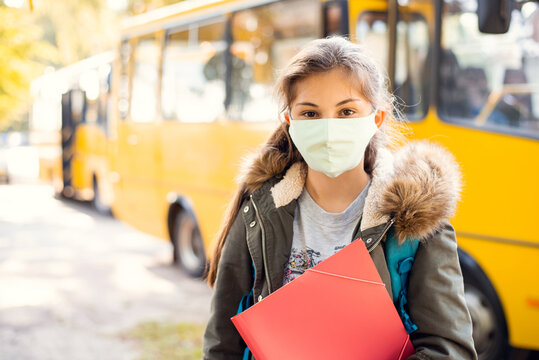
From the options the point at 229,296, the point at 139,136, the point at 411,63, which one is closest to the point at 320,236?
the point at 229,296

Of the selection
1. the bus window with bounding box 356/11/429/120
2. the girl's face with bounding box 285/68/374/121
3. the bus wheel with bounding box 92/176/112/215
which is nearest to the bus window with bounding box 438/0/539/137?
the bus window with bounding box 356/11/429/120

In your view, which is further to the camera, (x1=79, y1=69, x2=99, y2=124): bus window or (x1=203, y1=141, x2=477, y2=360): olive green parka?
(x1=79, y1=69, x2=99, y2=124): bus window

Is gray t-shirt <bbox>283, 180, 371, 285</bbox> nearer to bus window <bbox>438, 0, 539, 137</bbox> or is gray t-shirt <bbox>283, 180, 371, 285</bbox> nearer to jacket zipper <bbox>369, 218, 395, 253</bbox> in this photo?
jacket zipper <bbox>369, 218, 395, 253</bbox>

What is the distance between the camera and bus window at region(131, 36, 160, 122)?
24.6ft

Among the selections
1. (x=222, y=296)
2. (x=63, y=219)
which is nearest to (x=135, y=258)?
(x=63, y=219)

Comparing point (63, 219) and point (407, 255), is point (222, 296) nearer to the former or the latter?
point (407, 255)

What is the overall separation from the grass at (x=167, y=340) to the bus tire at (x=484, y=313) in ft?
6.54

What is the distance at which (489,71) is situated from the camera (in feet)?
14.1

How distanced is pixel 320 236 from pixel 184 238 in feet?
18.6

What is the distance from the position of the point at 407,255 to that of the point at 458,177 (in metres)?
0.32

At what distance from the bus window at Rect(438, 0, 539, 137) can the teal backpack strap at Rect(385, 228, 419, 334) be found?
8.76ft

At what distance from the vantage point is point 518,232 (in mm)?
3807

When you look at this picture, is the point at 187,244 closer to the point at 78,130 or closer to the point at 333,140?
the point at 333,140

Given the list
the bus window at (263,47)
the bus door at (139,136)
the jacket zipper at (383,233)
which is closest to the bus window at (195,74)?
the bus window at (263,47)
